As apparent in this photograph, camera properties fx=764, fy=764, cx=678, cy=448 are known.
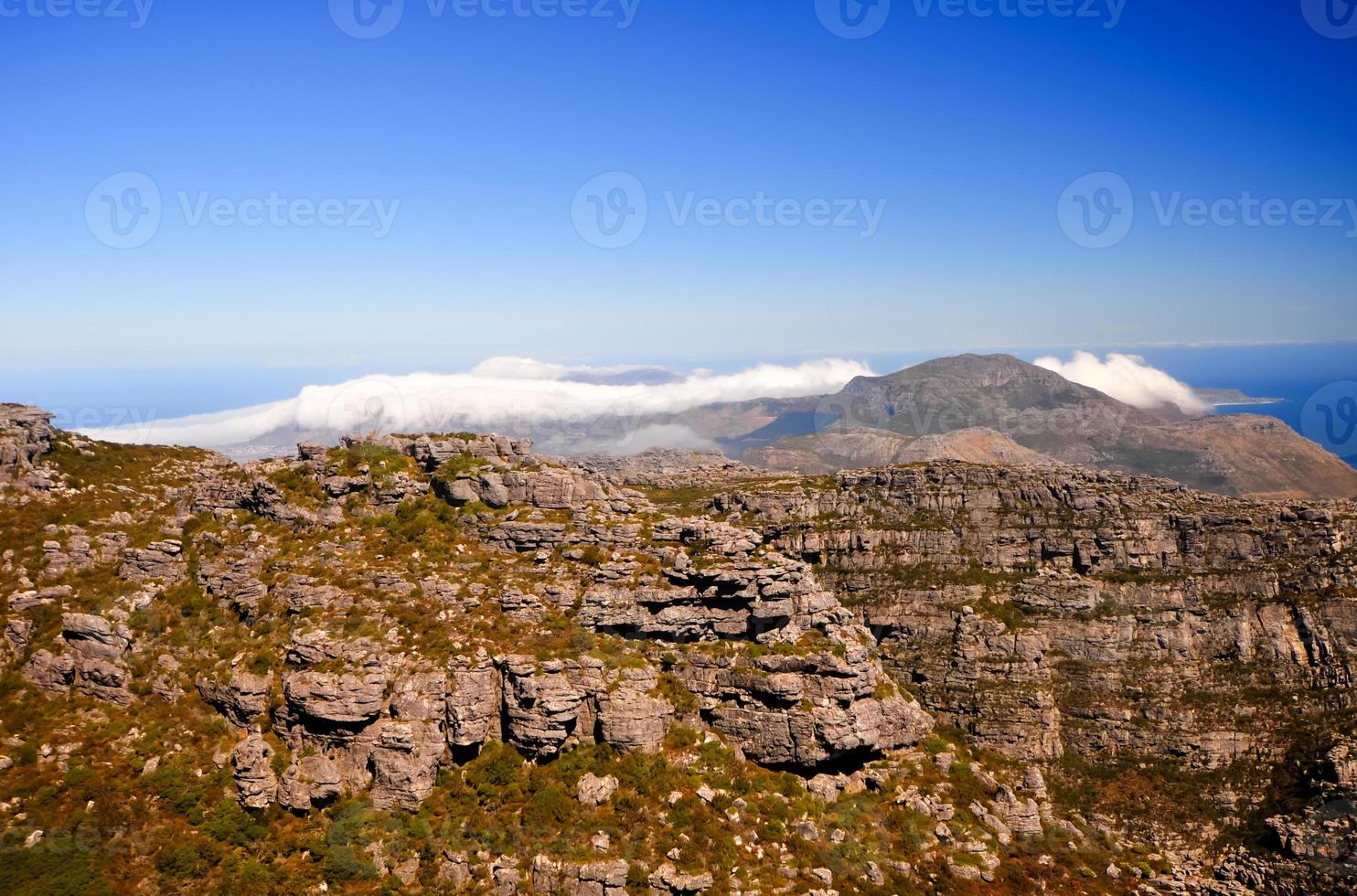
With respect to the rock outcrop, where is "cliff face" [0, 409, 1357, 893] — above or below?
below

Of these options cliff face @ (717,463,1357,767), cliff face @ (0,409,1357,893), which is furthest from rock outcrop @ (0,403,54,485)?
cliff face @ (717,463,1357,767)

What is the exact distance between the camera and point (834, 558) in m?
118

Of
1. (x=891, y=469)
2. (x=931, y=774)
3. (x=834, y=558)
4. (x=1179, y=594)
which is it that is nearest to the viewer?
(x=931, y=774)

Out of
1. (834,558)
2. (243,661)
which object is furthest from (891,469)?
(243,661)

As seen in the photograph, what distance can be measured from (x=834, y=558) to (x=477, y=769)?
79160 millimetres

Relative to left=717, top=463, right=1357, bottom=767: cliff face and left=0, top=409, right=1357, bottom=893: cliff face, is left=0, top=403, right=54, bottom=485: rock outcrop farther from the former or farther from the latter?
left=717, top=463, right=1357, bottom=767: cliff face

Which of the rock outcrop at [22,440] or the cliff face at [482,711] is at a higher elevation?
the rock outcrop at [22,440]

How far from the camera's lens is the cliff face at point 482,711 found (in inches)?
1754

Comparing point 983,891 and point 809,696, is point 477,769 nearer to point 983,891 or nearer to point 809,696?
point 809,696

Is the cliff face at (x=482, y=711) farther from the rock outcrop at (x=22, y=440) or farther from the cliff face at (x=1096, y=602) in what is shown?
the cliff face at (x=1096, y=602)

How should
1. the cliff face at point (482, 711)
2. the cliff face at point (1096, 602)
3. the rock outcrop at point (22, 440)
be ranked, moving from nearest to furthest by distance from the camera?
the cliff face at point (482, 711)
the rock outcrop at point (22, 440)
the cliff face at point (1096, 602)

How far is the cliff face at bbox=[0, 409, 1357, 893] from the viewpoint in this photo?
146 ft

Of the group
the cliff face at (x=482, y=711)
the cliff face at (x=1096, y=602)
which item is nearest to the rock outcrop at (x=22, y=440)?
the cliff face at (x=482, y=711)

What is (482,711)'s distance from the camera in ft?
161
